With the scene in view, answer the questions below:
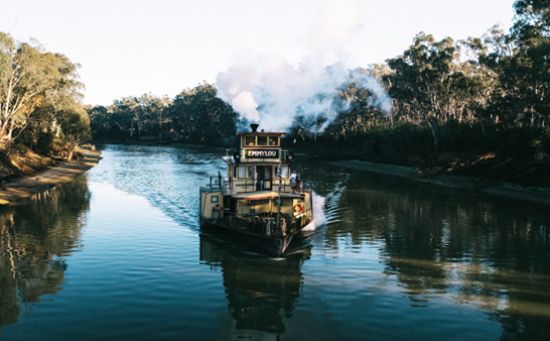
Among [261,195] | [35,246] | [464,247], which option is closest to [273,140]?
[261,195]

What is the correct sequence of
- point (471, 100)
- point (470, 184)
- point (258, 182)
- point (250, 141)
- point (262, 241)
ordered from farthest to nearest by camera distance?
point (471, 100)
point (470, 184)
point (258, 182)
point (250, 141)
point (262, 241)

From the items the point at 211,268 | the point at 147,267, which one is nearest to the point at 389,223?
the point at 211,268

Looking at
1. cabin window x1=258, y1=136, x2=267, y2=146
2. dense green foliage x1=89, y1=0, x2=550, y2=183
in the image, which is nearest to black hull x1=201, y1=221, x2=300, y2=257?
cabin window x1=258, y1=136, x2=267, y2=146

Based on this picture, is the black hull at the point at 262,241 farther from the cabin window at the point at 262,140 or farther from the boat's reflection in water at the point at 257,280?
the cabin window at the point at 262,140

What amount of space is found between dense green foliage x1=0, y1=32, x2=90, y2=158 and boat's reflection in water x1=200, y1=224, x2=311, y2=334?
43.3 meters

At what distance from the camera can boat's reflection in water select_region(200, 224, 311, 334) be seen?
19.5m

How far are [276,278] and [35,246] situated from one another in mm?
16582

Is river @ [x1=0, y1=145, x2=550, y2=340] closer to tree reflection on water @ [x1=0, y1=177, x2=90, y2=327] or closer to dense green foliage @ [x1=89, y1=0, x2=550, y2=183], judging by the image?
tree reflection on water @ [x1=0, y1=177, x2=90, y2=327]

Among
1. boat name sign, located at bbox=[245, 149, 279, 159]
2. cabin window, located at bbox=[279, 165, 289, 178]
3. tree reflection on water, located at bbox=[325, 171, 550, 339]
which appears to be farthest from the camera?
cabin window, located at bbox=[279, 165, 289, 178]

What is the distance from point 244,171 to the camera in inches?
1351

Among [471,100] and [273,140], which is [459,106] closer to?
[471,100]

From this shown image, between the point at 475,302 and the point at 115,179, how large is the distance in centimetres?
5928

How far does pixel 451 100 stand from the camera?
9275cm

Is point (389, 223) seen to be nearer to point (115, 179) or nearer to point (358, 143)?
point (115, 179)
